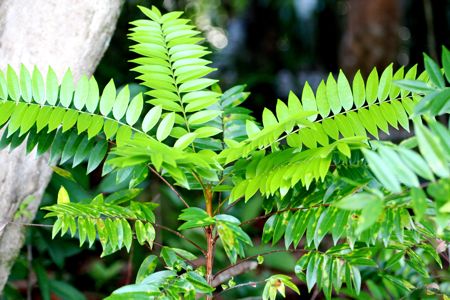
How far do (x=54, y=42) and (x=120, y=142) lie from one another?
48 centimetres

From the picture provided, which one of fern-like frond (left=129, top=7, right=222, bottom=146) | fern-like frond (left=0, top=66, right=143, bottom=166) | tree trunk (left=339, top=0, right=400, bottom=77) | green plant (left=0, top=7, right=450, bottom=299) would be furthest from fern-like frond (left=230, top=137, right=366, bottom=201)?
tree trunk (left=339, top=0, right=400, bottom=77)

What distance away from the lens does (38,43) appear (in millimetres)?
1360

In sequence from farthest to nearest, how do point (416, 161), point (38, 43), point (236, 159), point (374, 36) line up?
point (374, 36) → point (38, 43) → point (236, 159) → point (416, 161)

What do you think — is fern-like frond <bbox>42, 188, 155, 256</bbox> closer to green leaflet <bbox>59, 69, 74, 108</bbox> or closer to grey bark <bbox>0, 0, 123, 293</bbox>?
green leaflet <bbox>59, 69, 74, 108</bbox>

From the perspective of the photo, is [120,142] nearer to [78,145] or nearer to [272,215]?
[78,145]

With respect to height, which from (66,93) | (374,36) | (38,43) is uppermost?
(374,36)

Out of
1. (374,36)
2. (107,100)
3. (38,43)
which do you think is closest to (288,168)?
(107,100)

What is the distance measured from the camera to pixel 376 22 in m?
3.79

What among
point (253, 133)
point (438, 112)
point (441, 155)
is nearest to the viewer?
point (441, 155)

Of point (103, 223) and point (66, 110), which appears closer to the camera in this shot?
point (103, 223)

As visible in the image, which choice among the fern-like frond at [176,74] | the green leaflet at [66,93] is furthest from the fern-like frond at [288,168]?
the green leaflet at [66,93]

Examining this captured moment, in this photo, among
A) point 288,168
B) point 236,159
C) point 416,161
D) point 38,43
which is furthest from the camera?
point 38,43

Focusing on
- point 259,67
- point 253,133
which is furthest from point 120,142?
point 259,67

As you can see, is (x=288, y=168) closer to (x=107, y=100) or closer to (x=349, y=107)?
(x=349, y=107)
